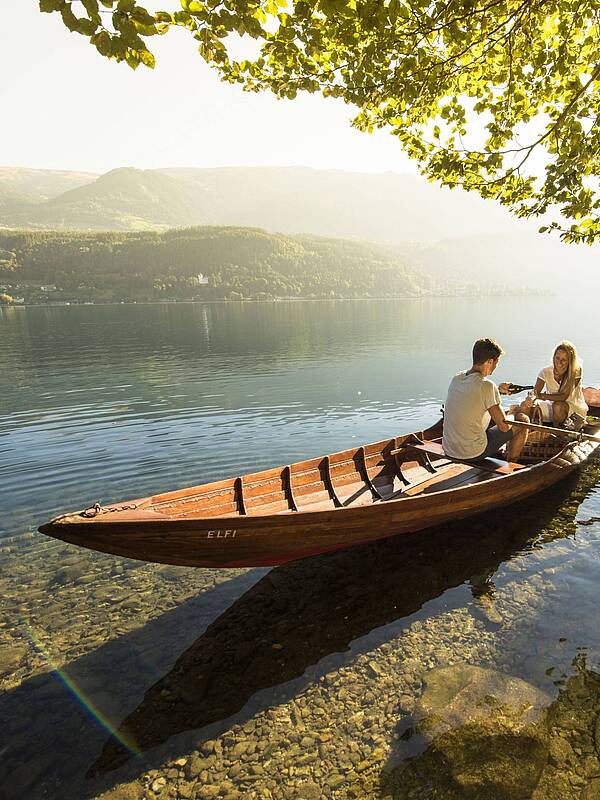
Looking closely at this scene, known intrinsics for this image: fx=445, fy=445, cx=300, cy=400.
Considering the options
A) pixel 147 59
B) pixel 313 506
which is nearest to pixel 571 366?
pixel 313 506

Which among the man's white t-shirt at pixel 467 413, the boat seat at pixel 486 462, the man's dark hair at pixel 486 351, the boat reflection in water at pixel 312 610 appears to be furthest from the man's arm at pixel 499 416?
the boat reflection in water at pixel 312 610

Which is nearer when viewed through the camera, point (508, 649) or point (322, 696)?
point (322, 696)

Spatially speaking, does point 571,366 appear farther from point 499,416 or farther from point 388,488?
point 388,488

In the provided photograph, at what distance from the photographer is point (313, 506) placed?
9539 millimetres

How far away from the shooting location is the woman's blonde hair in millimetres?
11680

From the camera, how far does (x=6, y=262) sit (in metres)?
195

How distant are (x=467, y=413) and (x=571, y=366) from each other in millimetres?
4368

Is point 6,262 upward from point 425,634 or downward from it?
upward

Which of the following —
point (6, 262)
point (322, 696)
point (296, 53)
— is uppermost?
point (6, 262)

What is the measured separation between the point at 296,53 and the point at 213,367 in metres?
32.4

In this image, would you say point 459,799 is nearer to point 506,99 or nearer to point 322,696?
point 322,696

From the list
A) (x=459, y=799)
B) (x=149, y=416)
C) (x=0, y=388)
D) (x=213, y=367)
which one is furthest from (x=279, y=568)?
(x=213, y=367)

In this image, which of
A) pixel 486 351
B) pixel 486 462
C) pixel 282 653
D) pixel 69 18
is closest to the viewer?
pixel 69 18

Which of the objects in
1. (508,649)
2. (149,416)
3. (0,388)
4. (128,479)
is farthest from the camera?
(0,388)
